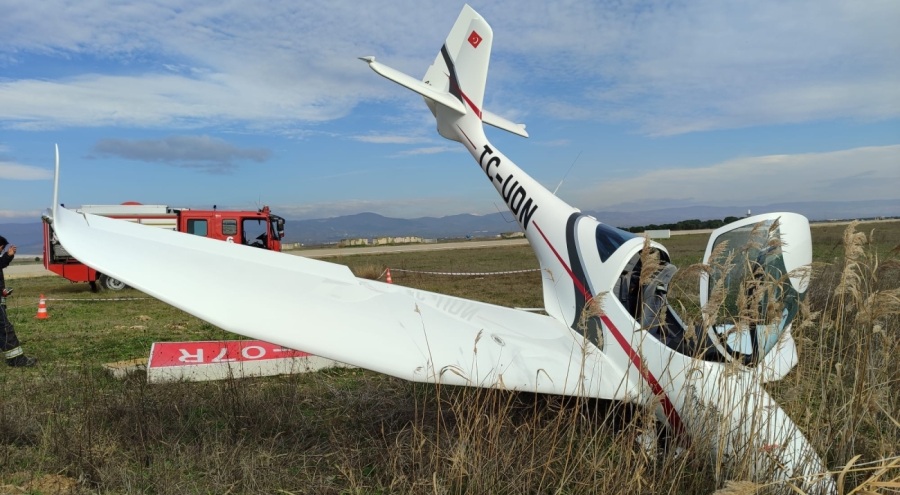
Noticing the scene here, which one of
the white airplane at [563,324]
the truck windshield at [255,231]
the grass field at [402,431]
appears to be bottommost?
the grass field at [402,431]

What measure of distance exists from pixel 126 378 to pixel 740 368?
18.8 feet

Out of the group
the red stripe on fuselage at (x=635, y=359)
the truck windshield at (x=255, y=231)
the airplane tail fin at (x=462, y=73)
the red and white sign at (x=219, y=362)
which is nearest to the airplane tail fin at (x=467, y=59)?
the airplane tail fin at (x=462, y=73)

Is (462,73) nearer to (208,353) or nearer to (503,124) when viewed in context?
(503,124)

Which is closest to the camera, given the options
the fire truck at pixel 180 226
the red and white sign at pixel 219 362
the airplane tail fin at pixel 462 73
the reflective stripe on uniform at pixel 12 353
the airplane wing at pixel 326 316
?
the airplane wing at pixel 326 316

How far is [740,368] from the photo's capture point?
9.19 ft

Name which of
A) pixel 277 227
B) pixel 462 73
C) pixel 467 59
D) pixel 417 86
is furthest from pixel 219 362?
pixel 277 227

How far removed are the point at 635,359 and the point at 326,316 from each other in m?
2.12

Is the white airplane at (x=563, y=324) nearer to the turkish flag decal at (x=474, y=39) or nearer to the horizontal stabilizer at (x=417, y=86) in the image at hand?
the horizontal stabilizer at (x=417, y=86)

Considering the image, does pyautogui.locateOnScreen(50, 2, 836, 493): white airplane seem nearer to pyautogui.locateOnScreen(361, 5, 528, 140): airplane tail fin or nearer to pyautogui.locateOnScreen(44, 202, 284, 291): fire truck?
pyautogui.locateOnScreen(361, 5, 528, 140): airplane tail fin

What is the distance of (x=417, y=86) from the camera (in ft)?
28.3

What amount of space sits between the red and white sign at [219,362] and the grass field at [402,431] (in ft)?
0.61

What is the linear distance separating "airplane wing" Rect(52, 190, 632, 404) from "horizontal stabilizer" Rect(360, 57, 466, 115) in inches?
146

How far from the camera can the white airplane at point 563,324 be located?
284cm

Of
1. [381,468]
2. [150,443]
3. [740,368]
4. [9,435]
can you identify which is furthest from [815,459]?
[9,435]
